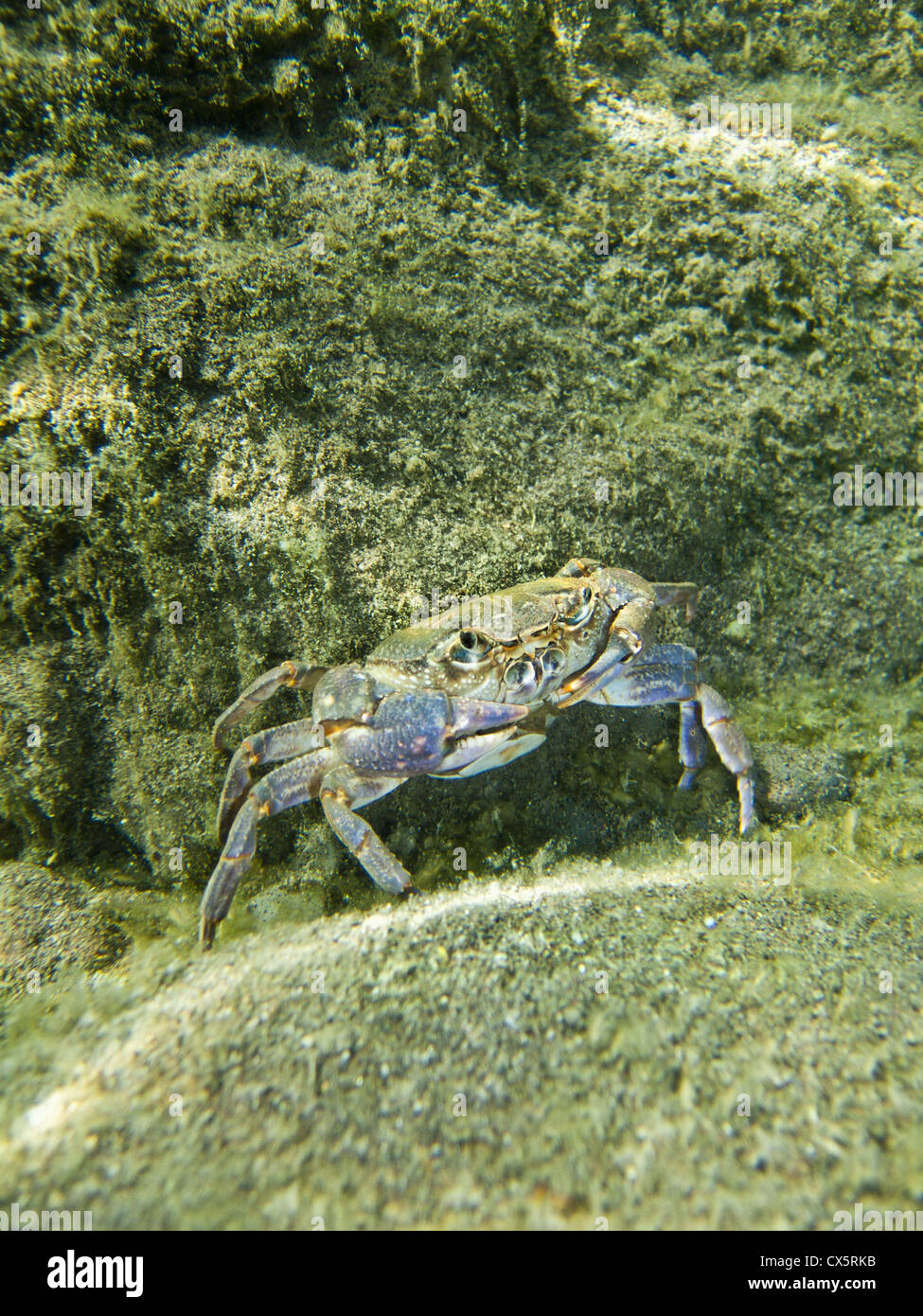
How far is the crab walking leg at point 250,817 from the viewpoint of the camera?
3.18 metres

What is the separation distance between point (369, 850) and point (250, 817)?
694 millimetres

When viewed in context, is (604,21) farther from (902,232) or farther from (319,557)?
(319,557)

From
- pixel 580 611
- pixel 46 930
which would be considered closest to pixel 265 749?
pixel 46 930

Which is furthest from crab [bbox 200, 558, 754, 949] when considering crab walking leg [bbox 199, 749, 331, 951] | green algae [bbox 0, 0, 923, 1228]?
green algae [bbox 0, 0, 923, 1228]

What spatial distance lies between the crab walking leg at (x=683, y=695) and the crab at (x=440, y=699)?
0.01 metres

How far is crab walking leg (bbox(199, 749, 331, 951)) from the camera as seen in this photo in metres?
3.18

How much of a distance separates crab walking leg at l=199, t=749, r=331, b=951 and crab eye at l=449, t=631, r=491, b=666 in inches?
35.0

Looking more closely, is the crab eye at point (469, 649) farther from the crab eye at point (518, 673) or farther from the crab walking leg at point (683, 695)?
the crab walking leg at point (683, 695)

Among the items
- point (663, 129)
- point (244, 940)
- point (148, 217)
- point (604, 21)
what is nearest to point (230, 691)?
point (244, 940)

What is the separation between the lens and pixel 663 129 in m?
3.87

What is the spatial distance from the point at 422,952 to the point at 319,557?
214 cm

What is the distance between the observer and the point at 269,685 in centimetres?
341

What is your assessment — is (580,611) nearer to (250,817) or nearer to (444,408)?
(444,408)
